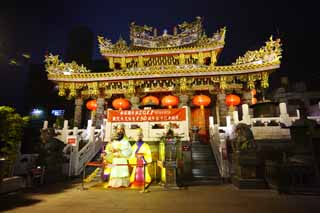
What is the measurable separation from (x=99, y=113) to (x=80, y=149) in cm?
365

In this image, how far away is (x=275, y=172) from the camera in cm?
608

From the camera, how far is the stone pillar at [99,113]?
12.8 metres

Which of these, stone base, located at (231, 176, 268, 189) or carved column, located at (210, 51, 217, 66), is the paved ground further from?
carved column, located at (210, 51, 217, 66)

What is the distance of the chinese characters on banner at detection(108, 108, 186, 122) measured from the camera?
8.57 m

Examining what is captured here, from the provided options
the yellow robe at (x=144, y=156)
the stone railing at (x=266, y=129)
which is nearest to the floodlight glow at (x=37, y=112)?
the yellow robe at (x=144, y=156)

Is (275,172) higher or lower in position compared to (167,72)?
lower

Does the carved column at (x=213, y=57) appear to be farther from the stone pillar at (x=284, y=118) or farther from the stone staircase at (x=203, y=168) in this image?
the stone staircase at (x=203, y=168)

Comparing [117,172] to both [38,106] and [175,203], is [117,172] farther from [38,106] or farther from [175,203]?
[38,106]

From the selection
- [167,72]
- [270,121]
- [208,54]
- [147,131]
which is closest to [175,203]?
[147,131]

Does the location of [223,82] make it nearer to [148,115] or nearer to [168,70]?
[168,70]

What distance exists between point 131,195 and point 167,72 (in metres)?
9.24

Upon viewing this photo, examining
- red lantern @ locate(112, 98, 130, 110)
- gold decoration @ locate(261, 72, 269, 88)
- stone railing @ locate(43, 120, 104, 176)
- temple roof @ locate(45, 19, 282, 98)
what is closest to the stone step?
stone railing @ locate(43, 120, 104, 176)

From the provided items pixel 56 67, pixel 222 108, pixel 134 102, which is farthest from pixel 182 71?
pixel 56 67

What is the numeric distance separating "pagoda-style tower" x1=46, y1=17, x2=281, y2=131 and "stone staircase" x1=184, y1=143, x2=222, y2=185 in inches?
139
